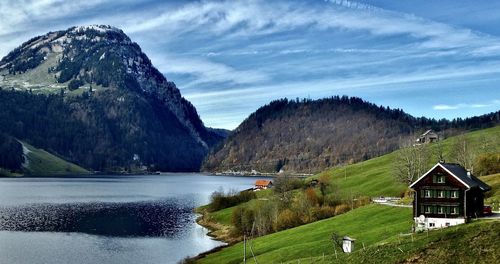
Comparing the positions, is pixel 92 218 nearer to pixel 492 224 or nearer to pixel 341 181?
pixel 341 181

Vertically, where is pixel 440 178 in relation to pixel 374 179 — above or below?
above

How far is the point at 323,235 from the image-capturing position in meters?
86.2

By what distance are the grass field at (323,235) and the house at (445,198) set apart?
334cm

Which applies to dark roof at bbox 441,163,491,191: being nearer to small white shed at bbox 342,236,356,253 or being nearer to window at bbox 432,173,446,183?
window at bbox 432,173,446,183

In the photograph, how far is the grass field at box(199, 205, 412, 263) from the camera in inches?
2937

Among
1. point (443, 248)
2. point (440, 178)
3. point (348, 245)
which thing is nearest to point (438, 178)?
point (440, 178)

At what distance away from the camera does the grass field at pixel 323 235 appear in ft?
245

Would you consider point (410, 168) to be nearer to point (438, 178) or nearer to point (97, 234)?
point (438, 178)

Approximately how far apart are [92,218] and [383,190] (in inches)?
3480

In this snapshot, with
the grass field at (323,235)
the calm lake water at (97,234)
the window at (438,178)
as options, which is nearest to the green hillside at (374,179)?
the grass field at (323,235)

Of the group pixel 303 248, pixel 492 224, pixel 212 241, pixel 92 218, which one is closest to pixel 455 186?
pixel 492 224

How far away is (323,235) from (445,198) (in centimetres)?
2190

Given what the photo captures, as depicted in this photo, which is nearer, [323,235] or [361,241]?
[361,241]

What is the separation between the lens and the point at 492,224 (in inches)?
2194
